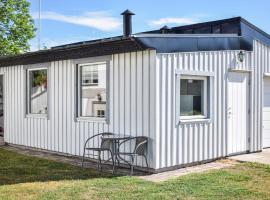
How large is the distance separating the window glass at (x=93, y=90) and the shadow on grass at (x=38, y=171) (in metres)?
1.42

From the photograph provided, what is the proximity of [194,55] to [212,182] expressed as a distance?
9.32ft

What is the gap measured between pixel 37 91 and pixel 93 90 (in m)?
2.53

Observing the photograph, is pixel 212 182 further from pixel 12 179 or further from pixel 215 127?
pixel 12 179

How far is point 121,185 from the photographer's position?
676 cm

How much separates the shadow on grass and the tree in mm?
16581

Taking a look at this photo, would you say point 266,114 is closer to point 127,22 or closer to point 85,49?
point 127,22

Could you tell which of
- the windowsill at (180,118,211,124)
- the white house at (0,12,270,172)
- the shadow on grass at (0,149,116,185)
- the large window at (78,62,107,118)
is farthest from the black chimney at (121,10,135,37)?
the shadow on grass at (0,149,116,185)

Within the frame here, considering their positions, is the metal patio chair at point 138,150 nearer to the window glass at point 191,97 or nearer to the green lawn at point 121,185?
the green lawn at point 121,185

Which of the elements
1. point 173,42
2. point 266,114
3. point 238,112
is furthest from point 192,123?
point 266,114

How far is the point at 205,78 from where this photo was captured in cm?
905

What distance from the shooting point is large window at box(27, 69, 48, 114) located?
10898 mm

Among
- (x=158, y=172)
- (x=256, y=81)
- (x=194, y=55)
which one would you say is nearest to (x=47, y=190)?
(x=158, y=172)

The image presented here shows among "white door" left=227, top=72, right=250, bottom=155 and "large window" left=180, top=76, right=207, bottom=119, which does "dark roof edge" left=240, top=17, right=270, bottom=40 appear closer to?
"white door" left=227, top=72, right=250, bottom=155

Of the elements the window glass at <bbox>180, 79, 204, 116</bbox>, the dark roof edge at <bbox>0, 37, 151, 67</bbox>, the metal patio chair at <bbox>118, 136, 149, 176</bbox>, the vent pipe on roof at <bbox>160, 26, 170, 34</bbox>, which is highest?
the vent pipe on roof at <bbox>160, 26, 170, 34</bbox>
